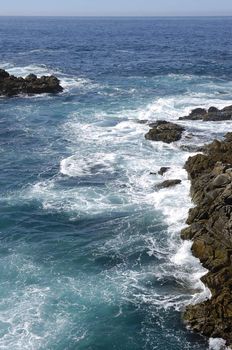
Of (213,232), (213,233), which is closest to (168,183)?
(213,232)

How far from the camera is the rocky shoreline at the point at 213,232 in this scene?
28.0 metres

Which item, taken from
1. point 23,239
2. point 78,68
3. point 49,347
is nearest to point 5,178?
point 23,239

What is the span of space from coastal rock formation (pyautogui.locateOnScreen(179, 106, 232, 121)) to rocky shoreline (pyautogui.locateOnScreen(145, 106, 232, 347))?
13.0m

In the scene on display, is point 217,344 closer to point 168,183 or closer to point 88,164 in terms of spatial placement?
point 168,183

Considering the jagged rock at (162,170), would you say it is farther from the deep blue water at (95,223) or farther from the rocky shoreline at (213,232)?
the rocky shoreline at (213,232)

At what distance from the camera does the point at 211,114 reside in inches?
2608

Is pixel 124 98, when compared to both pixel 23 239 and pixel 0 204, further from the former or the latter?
pixel 23 239

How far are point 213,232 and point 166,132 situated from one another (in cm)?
2536

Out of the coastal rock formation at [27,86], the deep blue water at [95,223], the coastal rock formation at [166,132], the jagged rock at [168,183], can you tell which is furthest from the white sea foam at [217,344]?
the coastal rock formation at [27,86]

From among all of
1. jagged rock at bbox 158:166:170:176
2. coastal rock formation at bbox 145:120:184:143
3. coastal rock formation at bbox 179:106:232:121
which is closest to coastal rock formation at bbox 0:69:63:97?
coastal rock formation at bbox 179:106:232:121

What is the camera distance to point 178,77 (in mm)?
96688

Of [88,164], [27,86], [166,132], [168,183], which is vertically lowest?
[88,164]

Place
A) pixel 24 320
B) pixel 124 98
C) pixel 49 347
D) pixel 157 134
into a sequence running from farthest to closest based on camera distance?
pixel 124 98 → pixel 157 134 → pixel 24 320 → pixel 49 347

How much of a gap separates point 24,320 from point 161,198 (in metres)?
18.7
